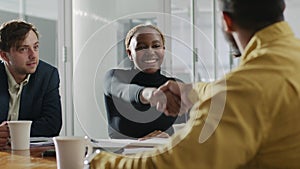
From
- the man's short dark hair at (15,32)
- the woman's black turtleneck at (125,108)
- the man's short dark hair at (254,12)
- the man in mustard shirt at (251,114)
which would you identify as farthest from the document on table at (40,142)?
the man's short dark hair at (254,12)

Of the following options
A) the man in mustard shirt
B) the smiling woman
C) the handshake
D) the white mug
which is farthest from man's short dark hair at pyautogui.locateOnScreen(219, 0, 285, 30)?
the smiling woman

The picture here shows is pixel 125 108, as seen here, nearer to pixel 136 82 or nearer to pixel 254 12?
pixel 136 82

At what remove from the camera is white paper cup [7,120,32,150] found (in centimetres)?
188

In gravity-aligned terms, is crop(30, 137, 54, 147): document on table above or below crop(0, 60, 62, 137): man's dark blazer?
below

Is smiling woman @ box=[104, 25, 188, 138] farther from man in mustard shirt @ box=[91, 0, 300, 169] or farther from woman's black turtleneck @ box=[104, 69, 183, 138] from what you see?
man in mustard shirt @ box=[91, 0, 300, 169]

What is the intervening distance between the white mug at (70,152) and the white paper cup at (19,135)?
1.92 feet

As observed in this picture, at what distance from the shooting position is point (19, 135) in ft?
6.22

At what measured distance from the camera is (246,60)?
2.69 feet

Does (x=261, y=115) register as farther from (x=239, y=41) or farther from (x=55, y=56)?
(x=55, y=56)

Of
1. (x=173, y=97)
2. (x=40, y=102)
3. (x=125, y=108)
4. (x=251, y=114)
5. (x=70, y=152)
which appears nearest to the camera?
(x=251, y=114)

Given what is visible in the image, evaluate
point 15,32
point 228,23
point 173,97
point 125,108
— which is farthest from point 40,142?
point 228,23

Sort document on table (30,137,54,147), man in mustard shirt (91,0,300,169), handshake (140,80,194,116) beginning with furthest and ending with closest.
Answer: document on table (30,137,54,147) → handshake (140,80,194,116) → man in mustard shirt (91,0,300,169)

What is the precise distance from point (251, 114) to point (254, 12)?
0.20 meters

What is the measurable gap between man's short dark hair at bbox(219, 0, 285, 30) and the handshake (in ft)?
0.70
